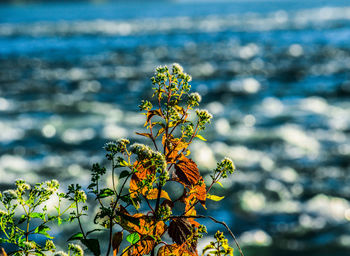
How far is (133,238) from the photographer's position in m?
1.54

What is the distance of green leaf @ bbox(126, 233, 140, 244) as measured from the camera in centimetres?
153

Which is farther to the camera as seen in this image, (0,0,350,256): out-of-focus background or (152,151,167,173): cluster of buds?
(0,0,350,256): out-of-focus background

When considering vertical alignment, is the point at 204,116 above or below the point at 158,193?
above

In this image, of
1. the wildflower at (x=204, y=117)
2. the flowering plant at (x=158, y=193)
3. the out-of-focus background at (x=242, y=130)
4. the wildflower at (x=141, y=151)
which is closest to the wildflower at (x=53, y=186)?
the flowering plant at (x=158, y=193)

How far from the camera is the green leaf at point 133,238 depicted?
153 centimetres

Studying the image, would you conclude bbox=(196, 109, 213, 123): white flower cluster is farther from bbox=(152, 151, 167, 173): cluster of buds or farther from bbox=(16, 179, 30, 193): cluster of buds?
bbox=(16, 179, 30, 193): cluster of buds

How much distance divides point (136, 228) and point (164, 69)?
0.68 metres

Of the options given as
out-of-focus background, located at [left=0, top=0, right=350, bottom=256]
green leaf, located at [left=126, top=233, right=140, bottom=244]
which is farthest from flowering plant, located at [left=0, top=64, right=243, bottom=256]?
out-of-focus background, located at [left=0, top=0, right=350, bottom=256]

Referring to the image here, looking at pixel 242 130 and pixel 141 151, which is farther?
pixel 242 130

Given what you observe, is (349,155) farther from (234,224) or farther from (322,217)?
(234,224)

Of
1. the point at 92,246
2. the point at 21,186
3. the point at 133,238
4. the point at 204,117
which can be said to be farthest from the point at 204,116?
the point at 21,186

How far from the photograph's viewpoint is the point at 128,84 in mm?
22172

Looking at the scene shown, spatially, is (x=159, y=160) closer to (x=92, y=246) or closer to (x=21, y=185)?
(x=92, y=246)

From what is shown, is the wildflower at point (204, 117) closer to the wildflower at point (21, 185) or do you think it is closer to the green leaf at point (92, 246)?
the green leaf at point (92, 246)
